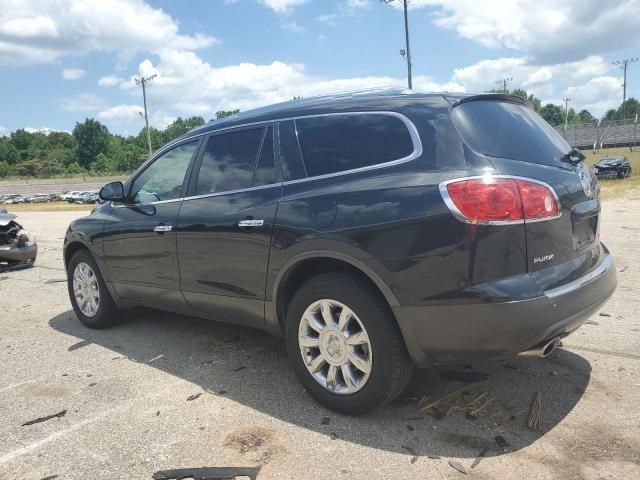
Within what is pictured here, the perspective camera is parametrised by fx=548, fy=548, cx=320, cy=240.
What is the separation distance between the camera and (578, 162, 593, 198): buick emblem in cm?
329

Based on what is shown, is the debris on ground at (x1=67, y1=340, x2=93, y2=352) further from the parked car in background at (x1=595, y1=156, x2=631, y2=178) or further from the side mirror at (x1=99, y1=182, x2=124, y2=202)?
the parked car in background at (x1=595, y1=156, x2=631, y2=178)

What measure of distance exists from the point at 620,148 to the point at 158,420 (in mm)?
62528

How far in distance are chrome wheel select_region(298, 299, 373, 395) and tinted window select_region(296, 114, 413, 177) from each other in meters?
0.87

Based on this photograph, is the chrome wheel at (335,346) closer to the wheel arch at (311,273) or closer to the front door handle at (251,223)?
the wheel arch at (311,273)

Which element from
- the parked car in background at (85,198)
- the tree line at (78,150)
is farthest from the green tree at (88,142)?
the parked car in background at (85,198)

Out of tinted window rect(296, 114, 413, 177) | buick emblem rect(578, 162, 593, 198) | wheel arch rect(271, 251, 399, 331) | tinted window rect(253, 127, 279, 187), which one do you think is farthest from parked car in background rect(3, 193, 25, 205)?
buick emblem rect(578, 162, 593, 198)

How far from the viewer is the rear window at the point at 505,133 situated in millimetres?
3059

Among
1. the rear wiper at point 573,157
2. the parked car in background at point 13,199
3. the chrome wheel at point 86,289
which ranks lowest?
the chrome wheel at point 86,289

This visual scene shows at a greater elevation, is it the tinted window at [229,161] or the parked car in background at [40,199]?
the tinted window at [229,161]

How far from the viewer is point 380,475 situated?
109 inches

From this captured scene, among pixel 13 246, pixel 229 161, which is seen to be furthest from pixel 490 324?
pixel 13 246

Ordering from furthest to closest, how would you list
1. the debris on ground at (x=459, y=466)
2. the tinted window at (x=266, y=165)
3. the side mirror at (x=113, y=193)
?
the side mirror at (x=113, y=193), the tinted window at (x=266, y=165), the debris on ground at (x=459, y=466)

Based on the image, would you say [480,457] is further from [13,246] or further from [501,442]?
[13,246]

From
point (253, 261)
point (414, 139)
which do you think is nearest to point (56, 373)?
point (253, 261)
